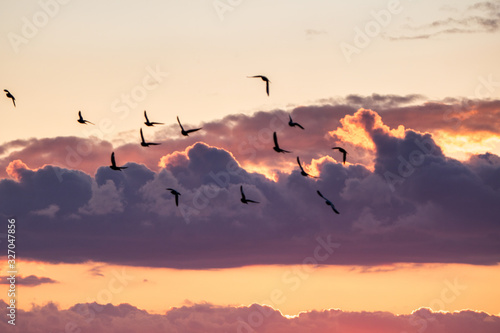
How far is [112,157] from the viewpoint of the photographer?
179125 millimetres

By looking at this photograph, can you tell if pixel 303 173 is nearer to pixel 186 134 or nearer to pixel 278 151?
pixel 278 151

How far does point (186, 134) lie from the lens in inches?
7269

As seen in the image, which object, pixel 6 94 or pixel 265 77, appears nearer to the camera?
pixel 265 77

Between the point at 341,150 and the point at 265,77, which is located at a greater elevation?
the point at 265,77

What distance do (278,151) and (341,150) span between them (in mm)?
12213

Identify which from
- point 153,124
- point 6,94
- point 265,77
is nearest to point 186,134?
point 153,124

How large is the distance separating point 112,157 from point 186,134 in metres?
14.6

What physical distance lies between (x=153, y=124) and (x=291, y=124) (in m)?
25.6

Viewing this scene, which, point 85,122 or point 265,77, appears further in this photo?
point 85,122

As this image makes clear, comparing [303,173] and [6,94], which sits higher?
[6,94]

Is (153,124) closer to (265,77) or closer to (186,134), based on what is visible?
(186,134)

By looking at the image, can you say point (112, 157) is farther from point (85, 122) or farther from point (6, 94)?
point (6, 94)

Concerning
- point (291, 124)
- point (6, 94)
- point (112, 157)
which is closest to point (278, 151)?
point (291, 124)

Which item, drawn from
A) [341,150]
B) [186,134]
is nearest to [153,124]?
[186,134]
